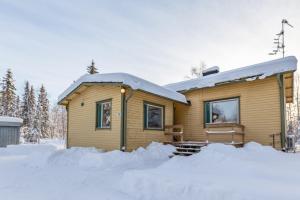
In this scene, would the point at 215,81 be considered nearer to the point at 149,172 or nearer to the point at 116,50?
the point at 149,172

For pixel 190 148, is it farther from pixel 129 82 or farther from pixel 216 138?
pixel 129 82

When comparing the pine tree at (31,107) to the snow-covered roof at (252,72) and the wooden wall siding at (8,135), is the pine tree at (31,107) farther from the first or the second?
the snow-covered roof at (252,72)

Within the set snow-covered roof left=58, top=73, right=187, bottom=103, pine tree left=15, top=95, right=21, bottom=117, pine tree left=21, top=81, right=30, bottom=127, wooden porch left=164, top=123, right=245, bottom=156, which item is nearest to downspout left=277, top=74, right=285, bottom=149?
wooden porch left=164, top=123, right=245, bottom=156

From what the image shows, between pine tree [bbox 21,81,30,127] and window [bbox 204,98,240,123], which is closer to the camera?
window [bbox 204,98,240,123]

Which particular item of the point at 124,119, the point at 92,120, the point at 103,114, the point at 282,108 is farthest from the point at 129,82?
the point at 282,108

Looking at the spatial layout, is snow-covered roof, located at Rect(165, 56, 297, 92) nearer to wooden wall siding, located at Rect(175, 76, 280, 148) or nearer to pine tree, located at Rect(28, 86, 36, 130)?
wooden wall siding, located at Rect(175, 76, 280, 148)

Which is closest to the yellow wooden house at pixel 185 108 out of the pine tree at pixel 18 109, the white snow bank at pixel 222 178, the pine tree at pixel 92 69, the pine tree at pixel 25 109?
the white snow bank at pixel 222 178

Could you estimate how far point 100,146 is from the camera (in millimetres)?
10062

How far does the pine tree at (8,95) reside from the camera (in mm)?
32250

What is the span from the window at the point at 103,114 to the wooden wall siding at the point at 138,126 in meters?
1.09

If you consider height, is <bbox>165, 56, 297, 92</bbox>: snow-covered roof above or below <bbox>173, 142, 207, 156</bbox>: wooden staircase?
above

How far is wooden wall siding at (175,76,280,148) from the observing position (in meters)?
9.09

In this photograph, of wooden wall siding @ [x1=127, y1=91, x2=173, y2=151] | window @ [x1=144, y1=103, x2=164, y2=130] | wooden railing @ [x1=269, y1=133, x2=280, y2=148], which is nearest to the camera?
wooden railing @ [x1=269, y1=133, x2=280, y2=148]

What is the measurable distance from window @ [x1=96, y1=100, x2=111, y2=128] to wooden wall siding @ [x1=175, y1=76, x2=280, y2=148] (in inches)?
173
